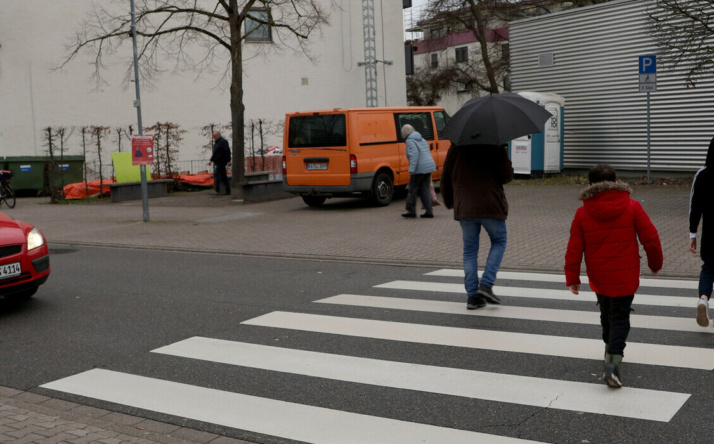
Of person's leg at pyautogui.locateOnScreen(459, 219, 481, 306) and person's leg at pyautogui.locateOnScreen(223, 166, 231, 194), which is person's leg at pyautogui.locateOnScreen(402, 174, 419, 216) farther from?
person's leg at pyautogui.locateOnScreen(223, 166, 231, 194)

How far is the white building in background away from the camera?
29406mm

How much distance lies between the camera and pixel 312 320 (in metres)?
7.41

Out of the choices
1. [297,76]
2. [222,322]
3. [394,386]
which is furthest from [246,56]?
[394,386]

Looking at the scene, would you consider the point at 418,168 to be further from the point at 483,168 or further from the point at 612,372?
the point at 612,372

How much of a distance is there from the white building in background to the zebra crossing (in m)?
21.3

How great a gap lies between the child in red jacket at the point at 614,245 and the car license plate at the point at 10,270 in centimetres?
567

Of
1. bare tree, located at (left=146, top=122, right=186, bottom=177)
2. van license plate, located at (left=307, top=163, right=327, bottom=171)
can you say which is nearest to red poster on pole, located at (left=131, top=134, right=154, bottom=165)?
van license plate, located at (left=307, top=163, right=327, bottom=171)

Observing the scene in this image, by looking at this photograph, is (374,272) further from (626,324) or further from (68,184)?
(68,184)

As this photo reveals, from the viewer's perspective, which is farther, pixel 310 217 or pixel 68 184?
pixel 68 184

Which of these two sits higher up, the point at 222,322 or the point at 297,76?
the point at 297,76

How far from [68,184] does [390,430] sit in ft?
78.4

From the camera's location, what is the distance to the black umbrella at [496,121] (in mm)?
6996

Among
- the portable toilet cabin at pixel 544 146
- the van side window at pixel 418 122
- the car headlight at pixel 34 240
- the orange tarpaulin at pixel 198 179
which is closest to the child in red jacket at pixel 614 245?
the car headlight at pixel 34 240

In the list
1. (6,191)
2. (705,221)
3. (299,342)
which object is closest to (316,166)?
Result: (6,191)
